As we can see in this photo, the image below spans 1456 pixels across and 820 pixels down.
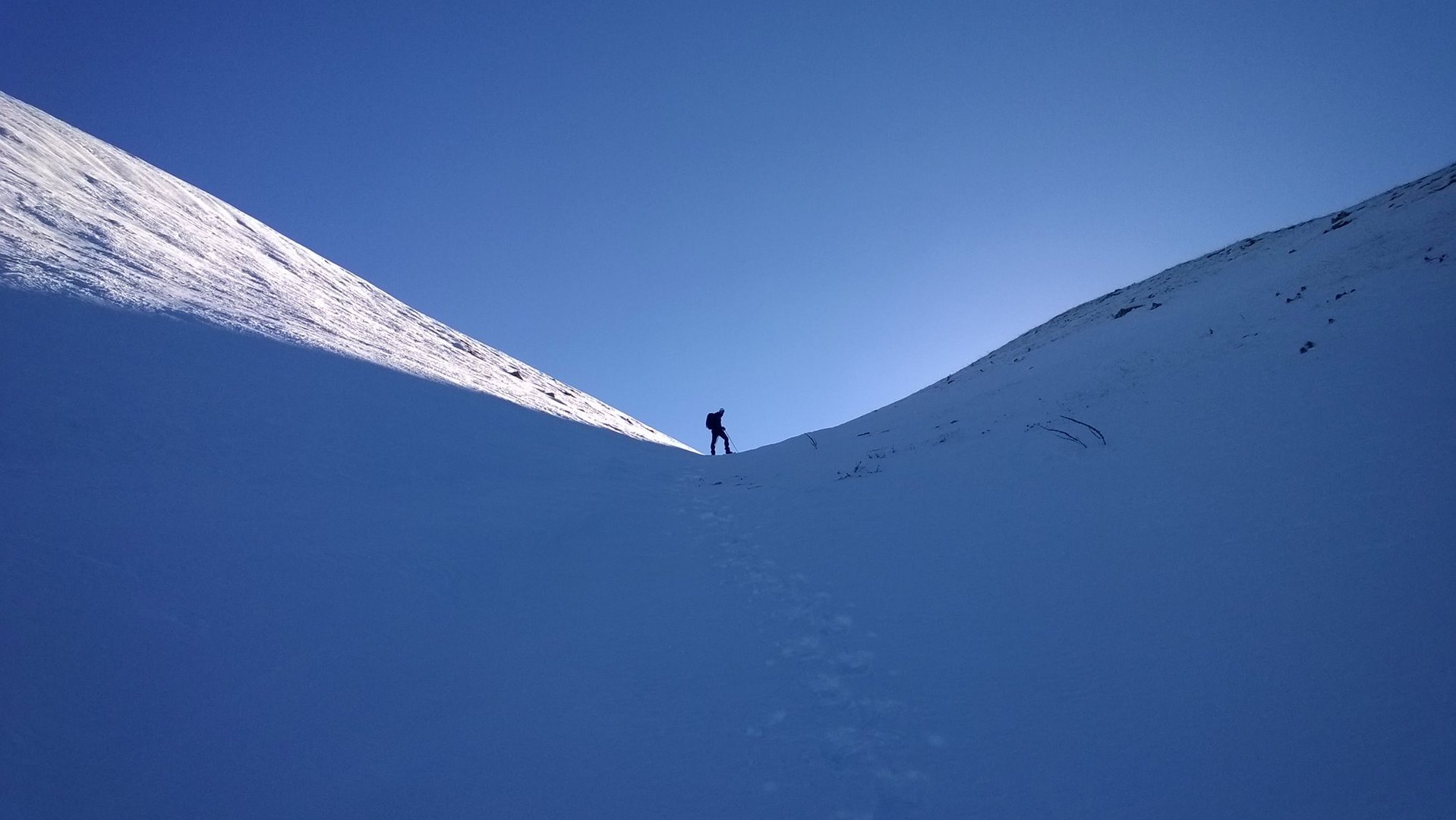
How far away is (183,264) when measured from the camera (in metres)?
15.2

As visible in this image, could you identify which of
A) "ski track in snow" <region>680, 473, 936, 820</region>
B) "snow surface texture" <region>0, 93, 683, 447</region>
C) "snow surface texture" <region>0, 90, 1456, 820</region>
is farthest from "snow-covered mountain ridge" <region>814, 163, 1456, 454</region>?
"snow surface texture" <region>0, 93, 683, 447</region>

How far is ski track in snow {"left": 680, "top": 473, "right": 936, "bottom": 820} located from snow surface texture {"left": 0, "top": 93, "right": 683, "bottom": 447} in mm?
11001

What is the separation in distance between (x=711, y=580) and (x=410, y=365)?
12478 mm

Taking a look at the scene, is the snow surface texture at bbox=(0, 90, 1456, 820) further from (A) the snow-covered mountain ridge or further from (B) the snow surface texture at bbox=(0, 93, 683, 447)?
(B) the snow surface texture at bbox=(0, 93, 683, 447)

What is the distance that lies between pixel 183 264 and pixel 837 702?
16715mm

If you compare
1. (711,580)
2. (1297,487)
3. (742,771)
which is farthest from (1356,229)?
(742,771)

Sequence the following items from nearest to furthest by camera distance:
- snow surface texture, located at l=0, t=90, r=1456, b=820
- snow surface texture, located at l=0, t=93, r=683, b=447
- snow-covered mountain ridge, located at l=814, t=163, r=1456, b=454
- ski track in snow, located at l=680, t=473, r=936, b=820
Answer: snow surface texture, located at l=0, t=90, r=1456, b=820 < ski track in snow, located at l=680, t=473, r=936, b=820 < snow-covered mountain ridge, located at l=814, t=163, r=1456, b=454 < snow surface texture, located at l=0, t=93, r=683, b=447

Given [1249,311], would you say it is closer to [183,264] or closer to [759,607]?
[759,607]

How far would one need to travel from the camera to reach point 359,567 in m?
6.94

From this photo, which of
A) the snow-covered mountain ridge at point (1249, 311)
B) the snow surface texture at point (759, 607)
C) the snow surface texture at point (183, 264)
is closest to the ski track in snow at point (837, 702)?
the snow surface texture at point (759, 607)

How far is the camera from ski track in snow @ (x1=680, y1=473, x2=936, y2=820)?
4.31 meters

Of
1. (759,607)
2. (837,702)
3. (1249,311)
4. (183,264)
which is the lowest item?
(837,702)

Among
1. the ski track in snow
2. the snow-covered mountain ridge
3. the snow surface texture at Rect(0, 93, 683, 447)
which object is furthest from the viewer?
the snow surface texture at Rect(0, 93, 683, 447)

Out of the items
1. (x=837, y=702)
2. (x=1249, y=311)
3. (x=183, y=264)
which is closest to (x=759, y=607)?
(x=837, y=702)
